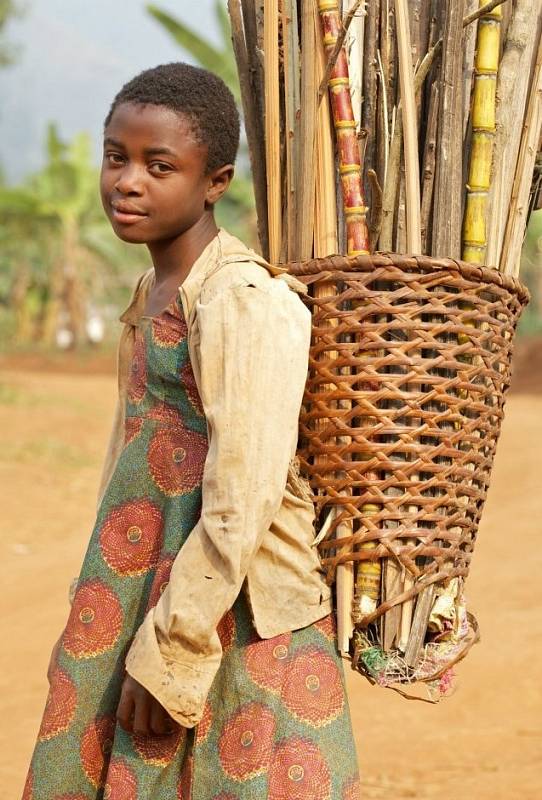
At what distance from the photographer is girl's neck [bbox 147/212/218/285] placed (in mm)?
1855

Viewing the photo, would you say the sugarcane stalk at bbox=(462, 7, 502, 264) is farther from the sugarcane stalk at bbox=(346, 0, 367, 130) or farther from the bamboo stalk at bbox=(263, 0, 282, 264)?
the bamboo stalk at bbox=(263, 0, 282, 264)

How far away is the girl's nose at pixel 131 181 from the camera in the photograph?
1.77m

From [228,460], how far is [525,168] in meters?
0.79

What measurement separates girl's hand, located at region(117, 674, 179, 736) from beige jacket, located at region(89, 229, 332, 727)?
4 cm

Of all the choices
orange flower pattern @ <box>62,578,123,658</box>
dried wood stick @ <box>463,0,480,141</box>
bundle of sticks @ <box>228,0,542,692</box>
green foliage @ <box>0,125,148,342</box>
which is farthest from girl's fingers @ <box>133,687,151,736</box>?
green foliage @ <box>0,125,148,342</box>

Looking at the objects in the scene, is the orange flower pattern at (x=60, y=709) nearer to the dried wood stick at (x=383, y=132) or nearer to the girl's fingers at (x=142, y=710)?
the girl's fingers at (x=142, y=710)

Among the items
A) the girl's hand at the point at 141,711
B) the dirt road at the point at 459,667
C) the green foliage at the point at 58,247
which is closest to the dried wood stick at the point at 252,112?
the girl's hand at the point at 141,711

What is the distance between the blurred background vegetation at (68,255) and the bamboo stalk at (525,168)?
53.0 ft

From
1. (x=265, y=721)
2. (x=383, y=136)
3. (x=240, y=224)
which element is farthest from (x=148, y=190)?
(x=240, y=224)

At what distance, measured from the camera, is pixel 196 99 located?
1793 millimetres

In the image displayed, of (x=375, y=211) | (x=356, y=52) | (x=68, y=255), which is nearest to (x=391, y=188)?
(x=375, y=211)

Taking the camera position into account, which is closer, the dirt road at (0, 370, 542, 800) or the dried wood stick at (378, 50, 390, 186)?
the dried wood stick at (378, 50, 390, 186)

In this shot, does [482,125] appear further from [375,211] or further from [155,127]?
[155,127]

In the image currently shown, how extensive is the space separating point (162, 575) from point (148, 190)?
1.98 ft
